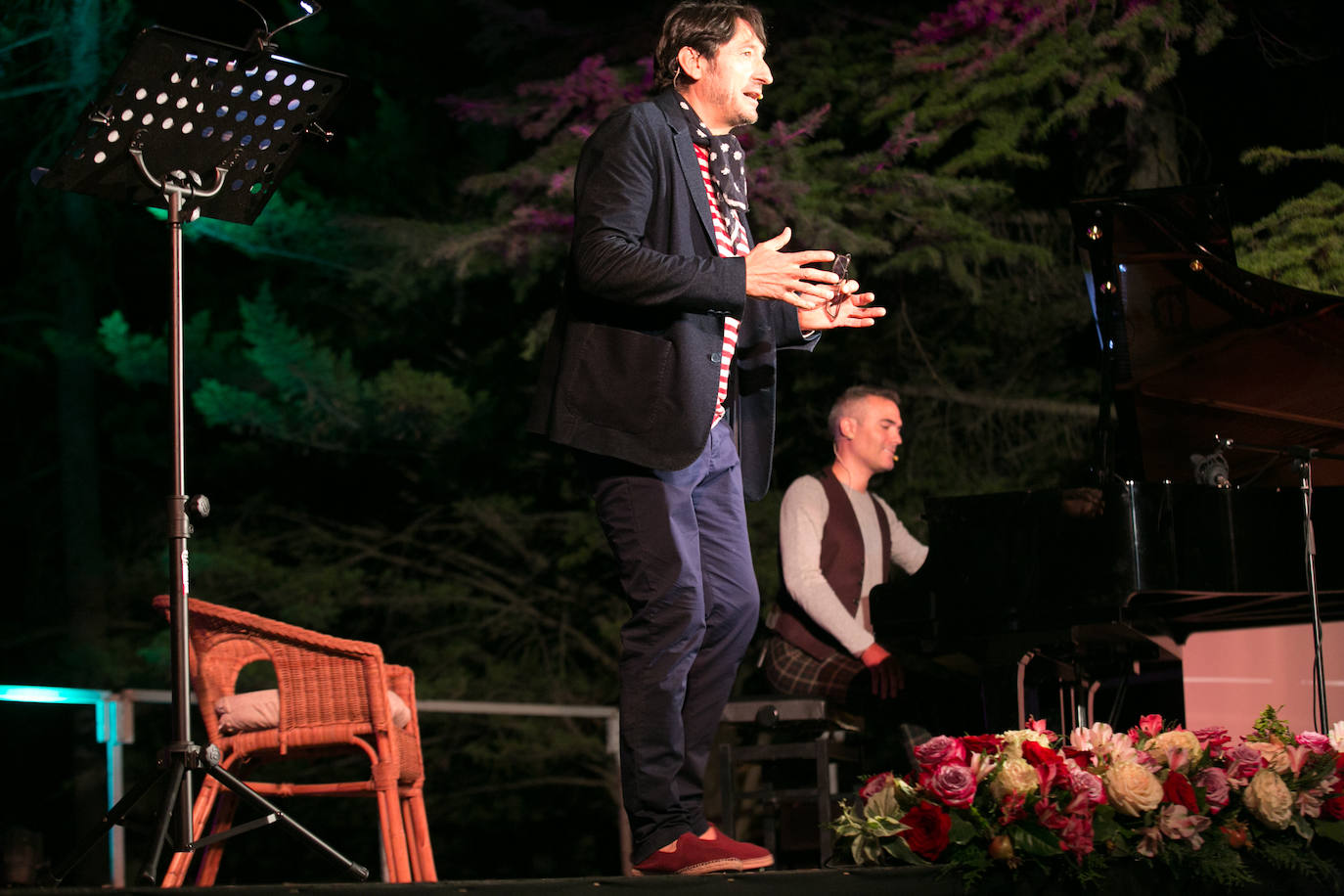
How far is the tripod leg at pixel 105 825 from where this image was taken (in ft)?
8.84

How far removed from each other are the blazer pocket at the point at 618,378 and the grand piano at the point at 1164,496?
1.70 metres

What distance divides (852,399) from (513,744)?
4.76 meters

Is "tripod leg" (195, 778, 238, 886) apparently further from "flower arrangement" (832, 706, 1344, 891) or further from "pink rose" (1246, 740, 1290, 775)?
"pink rose" (1246, 740, 1290, 775)

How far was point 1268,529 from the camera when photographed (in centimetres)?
416

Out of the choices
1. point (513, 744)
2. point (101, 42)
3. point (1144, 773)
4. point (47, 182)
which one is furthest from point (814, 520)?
point (101, 42)

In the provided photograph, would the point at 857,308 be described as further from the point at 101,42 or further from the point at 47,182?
the point at 101,42

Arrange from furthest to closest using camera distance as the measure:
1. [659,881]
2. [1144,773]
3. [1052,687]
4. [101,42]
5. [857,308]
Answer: [101,42]
[1052,687]
[857,308]
[1144,773]
[659,881]

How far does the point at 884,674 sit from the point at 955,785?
2.06 m

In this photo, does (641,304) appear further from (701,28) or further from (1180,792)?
(1180,792)

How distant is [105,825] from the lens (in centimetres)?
273

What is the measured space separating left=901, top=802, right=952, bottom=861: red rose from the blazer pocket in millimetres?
857

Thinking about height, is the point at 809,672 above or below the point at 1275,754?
above

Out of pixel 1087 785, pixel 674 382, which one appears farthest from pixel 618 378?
pixel 1087 785

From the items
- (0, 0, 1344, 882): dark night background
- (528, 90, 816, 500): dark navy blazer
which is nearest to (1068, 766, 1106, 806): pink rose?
(528, 90, 816, 500): dark navy blazer
